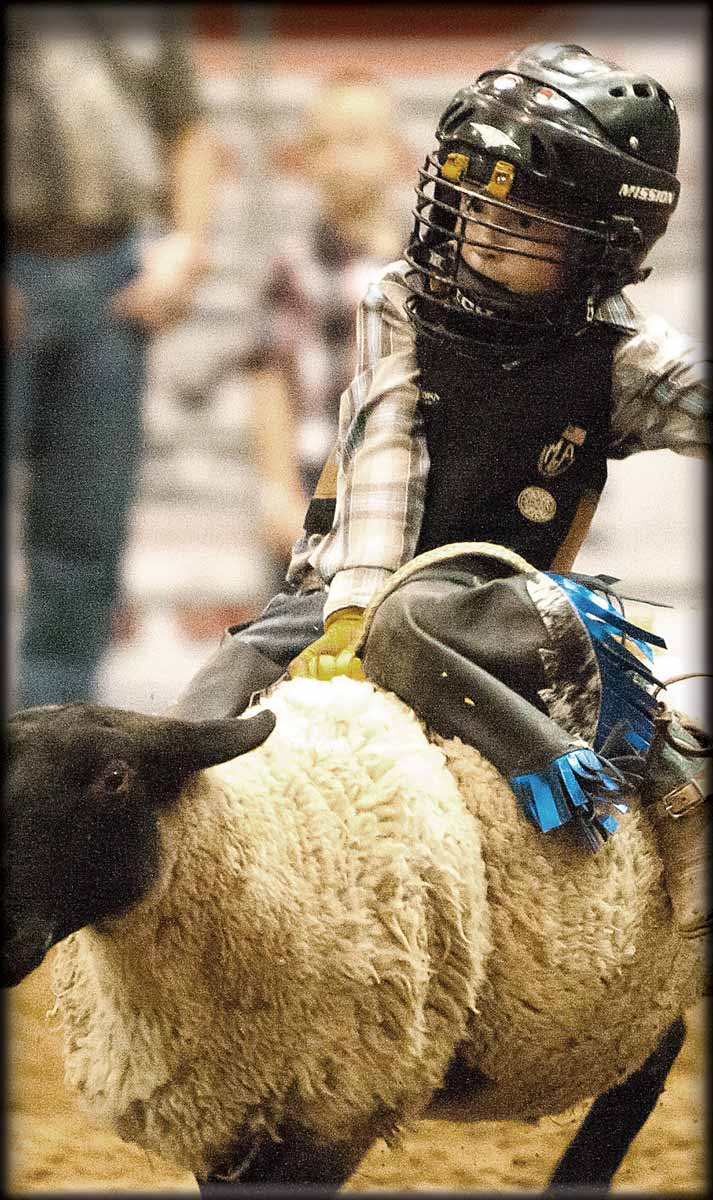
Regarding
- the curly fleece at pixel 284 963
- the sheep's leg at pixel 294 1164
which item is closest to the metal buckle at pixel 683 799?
the curly fleece at pixel 284 963

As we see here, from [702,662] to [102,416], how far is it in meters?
1.67

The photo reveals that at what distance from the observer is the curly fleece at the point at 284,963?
62.6 inches

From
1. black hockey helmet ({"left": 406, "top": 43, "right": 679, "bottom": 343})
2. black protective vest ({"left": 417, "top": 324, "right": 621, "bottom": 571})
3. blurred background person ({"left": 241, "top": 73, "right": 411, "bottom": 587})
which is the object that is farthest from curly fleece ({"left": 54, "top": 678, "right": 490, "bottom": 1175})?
blurred background person ({"left": 241, "top": 73, "right": 411, "bottom": 587})

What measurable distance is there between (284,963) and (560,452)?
761mm

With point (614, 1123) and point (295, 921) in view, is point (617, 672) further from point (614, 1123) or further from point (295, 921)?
point (614, 1123)

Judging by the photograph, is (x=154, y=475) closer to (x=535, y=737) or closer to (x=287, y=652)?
(x=287, y=652)

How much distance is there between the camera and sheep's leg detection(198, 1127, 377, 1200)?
165 centimetres

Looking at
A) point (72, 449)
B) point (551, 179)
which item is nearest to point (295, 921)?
point (551, 179)

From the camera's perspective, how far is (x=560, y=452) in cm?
197

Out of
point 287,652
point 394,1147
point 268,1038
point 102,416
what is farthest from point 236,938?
point 102,416

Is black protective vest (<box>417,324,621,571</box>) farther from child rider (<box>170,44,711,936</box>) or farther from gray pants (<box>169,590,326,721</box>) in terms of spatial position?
gray pants (<box>169,590,326,721</box>)

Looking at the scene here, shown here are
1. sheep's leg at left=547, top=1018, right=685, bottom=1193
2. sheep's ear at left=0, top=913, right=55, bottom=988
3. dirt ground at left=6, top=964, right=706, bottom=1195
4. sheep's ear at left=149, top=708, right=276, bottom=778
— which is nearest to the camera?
sheep's ear at left=0, top=913, right=55, bottom=988

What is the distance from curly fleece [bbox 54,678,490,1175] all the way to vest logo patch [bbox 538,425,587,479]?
18.7 inches

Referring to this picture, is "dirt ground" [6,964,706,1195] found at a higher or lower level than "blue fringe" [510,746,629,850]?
A: lower
